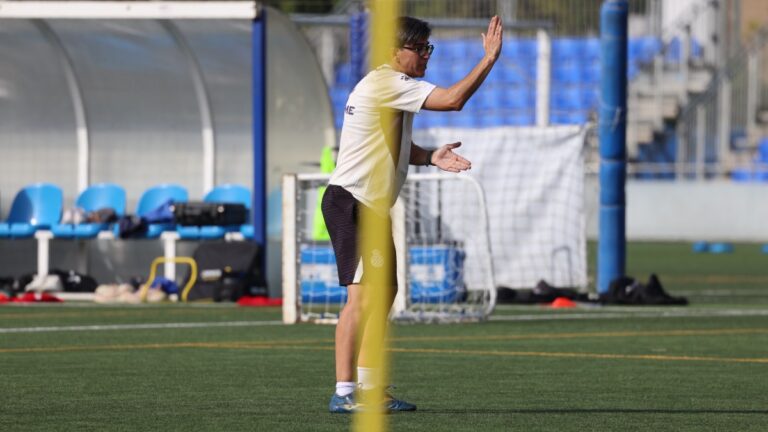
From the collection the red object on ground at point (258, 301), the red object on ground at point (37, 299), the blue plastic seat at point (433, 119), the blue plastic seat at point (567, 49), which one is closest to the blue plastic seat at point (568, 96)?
the blue plastic seat at point (567, 49)

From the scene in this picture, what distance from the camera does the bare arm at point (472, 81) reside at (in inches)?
296

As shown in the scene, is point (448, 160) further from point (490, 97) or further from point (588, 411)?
point (490, 97)

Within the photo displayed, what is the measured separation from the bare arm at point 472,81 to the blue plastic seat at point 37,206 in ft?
44.1

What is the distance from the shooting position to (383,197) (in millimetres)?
8312

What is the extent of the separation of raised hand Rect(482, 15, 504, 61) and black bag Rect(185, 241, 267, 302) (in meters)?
11.0

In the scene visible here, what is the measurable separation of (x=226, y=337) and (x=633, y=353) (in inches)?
132

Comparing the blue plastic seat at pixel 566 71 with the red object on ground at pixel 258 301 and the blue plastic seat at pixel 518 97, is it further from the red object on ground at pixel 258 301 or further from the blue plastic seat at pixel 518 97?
the red object on ground at pixel 258 301

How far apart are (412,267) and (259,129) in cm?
339

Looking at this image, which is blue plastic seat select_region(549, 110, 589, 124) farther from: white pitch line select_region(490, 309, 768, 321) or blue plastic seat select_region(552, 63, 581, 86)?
white pitch line select_region(490, 309, 768, 321)

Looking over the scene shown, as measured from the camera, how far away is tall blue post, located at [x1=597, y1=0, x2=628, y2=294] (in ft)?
61.5

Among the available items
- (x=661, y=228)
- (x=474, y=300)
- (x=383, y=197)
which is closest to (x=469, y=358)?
(x=383, y=197)

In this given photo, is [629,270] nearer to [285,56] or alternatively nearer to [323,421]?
[285,56]

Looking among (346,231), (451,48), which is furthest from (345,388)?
(451,48)

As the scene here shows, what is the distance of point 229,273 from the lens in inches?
722
